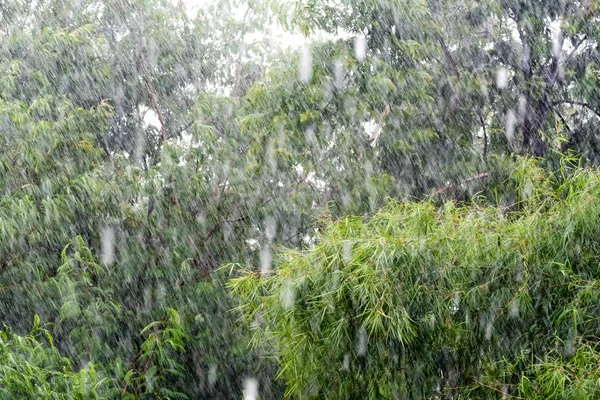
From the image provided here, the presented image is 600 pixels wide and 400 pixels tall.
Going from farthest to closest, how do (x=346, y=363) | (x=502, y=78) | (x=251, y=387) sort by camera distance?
(x=502, y=78) → (x=251, y=387) → (x=346, y=363)

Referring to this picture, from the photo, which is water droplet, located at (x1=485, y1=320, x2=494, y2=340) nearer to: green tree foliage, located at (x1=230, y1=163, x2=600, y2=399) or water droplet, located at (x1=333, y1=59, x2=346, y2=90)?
green tree foliage, located at (x1=230, y1=163, x2=600, y2=399)

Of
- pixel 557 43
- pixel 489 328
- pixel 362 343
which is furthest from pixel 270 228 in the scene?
pixel 489 328

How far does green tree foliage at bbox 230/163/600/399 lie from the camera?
3674mm

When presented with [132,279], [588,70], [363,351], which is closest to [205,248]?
[132,279]

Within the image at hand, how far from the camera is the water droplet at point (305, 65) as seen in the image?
20.5ft

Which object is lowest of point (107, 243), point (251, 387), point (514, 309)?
point (251, 387)

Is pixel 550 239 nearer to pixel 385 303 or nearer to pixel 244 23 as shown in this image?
pixel 385 303

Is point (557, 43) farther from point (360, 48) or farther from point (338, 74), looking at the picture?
point (338, 74)

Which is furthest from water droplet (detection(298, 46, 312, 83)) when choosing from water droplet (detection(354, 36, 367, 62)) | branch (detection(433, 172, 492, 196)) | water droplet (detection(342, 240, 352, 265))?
water droplet (detection(342, 240, 352, 265))

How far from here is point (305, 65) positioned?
6281 mm

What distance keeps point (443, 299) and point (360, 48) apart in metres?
3.01

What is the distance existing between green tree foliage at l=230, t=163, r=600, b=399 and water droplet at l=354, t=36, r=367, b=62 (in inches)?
98.6

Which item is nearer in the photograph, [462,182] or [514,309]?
[514,309]

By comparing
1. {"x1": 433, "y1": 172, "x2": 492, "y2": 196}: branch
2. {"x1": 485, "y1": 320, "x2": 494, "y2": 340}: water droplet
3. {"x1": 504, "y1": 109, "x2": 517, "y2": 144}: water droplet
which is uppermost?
{"x1": 485, "y1": 320, "x2": 494, "y2": 340}: water droplet
